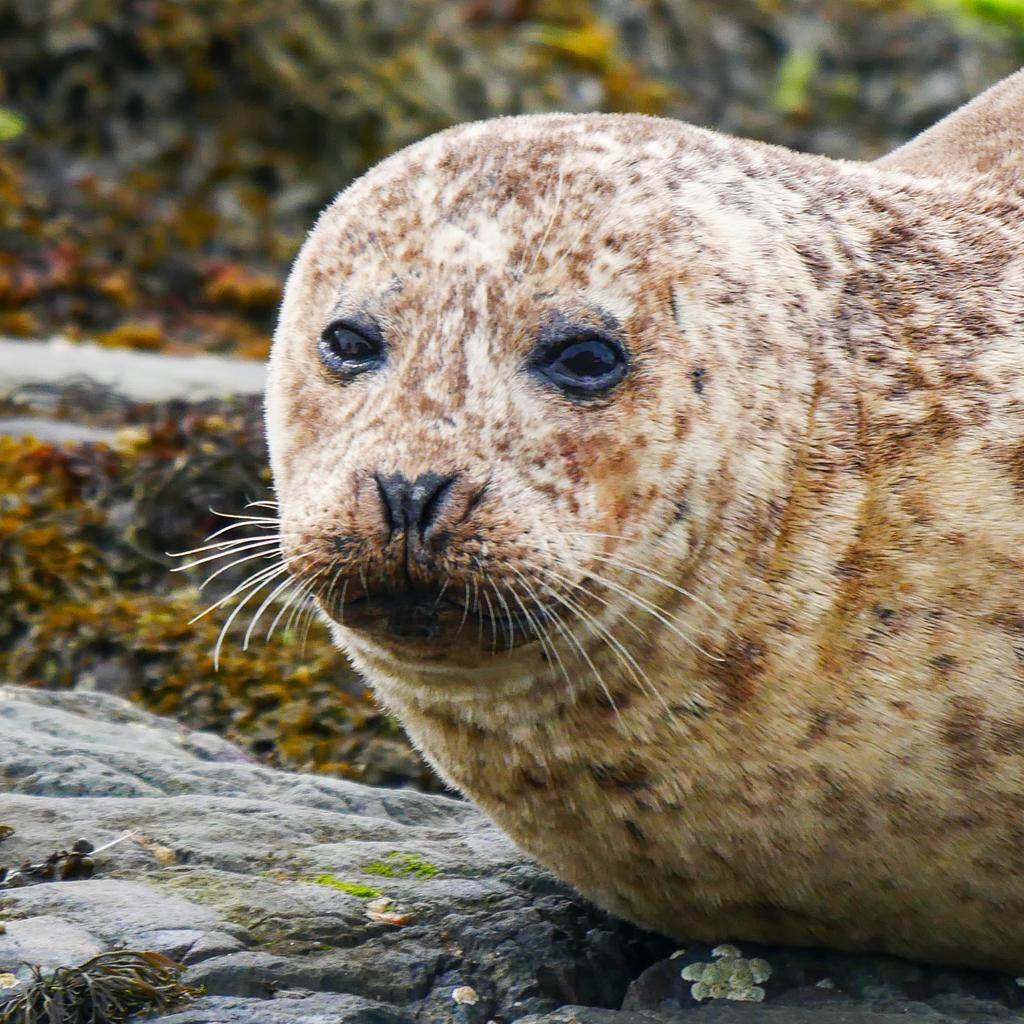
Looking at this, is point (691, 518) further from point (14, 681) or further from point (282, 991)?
point (14, 681)

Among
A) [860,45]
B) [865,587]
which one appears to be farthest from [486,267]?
[860,45]

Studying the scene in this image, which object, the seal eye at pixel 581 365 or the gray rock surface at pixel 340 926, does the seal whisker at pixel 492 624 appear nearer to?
the seal eye at pixel 581 365

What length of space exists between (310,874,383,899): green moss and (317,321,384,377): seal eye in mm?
1184

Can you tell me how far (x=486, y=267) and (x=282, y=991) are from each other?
146 cm

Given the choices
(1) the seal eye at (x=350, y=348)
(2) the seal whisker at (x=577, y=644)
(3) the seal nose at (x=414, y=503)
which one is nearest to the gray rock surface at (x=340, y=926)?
(2) the seal whisker at (x=577, y=644)

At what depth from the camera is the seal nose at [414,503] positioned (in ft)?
10.6

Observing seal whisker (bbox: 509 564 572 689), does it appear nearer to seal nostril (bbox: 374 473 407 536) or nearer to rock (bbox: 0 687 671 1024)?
seal nostril (bbox: 374 473 407 536)

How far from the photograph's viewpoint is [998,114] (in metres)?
4.75

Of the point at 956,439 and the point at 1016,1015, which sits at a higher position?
the point at 956,439

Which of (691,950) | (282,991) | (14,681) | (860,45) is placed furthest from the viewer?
(860,45)

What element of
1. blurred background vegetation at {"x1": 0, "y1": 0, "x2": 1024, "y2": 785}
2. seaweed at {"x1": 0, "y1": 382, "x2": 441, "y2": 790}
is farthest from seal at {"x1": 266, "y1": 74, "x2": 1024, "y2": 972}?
blurred background vegetation at {"x1": 0, "y1": 0, "x2": 1024, "y2": 785}

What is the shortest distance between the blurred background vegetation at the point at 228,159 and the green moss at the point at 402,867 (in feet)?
6.16

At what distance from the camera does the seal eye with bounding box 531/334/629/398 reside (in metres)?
3.47

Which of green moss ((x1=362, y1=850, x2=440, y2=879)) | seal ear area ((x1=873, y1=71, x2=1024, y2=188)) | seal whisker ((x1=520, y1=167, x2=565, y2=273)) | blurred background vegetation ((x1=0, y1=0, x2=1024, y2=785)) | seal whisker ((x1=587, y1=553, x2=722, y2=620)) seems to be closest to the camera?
seal whisker ((x1=587, y1=553, x2=722, y2=620))
